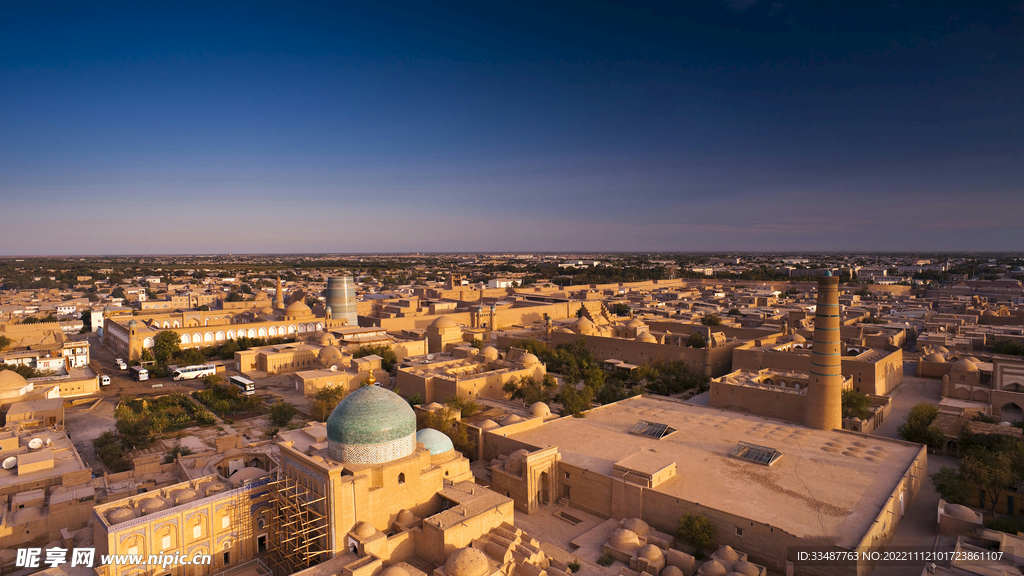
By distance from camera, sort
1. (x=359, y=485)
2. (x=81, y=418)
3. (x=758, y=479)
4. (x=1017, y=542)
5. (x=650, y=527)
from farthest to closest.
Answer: (x=81, y=418) < (x=758, y=479) < (x=650, y=527) < (x=359, y=485) < (x=1017, y=542)

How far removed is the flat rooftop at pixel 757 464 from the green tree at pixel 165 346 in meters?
23.8

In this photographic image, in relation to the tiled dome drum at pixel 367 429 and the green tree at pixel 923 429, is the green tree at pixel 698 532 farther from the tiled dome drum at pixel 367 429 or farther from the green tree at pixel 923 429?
the green tree at pixel 923 429

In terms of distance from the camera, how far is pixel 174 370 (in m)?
29.3

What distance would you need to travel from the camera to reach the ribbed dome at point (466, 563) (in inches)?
410

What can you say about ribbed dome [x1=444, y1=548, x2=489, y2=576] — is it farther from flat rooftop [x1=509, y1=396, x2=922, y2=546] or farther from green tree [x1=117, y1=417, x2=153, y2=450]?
green tree [x1=117, y1=417, x2=153, y2=450]

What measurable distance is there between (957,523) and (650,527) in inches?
267

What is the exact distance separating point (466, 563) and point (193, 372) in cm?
2468

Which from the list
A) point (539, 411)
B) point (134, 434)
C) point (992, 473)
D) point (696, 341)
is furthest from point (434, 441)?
point (696, 341)

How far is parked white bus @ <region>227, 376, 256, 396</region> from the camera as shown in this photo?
25.5 meters

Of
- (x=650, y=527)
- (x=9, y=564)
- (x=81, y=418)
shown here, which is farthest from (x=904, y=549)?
(x=81, y=418)

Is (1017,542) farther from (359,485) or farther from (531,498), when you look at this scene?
(359,485)

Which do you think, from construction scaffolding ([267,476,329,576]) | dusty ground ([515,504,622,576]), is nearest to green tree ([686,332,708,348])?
dusty ground ([515,504,622,576])

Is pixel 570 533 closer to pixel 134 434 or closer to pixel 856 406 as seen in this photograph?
pixel 856 406

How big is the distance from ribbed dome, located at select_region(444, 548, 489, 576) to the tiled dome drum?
2.82m
